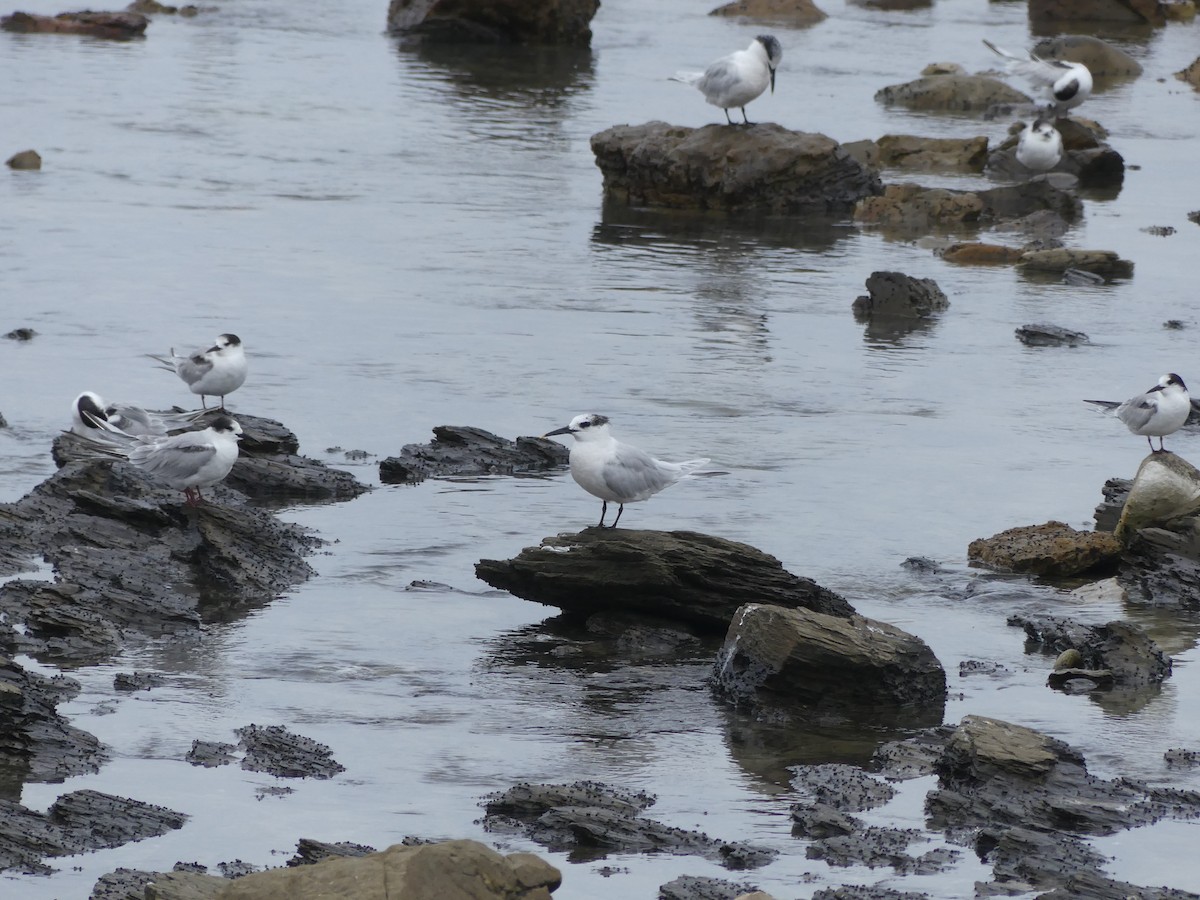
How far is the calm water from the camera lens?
29.8 feet

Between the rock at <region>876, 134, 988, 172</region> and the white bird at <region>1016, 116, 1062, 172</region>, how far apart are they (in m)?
1.42

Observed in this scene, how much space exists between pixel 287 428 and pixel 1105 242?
511 inches

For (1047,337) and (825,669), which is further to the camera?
(1047,337)

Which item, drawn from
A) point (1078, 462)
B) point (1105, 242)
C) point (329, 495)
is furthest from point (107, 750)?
point (1105, 242)

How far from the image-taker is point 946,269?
73.1ft

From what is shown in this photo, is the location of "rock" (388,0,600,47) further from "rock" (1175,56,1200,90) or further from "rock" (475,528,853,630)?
"rock" (475,528,853,630)

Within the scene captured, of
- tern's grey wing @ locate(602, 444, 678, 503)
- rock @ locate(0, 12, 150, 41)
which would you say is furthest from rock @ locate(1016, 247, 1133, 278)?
rock @ locate(0, 12, 150, 41)

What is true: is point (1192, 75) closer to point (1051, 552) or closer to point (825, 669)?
point (1051, 552)

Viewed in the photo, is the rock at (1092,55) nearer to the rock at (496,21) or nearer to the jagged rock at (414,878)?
the rock at (496,21)

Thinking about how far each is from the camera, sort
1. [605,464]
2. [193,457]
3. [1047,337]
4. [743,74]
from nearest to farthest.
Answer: [605,464] → [193,457] → [1047,337] → [743,74]

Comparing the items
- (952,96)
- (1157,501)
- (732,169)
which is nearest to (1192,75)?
(952,96)

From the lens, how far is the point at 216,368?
557 inches

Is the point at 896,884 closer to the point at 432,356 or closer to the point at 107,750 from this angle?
the point at 107,750

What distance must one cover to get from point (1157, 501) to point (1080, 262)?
389 inches
